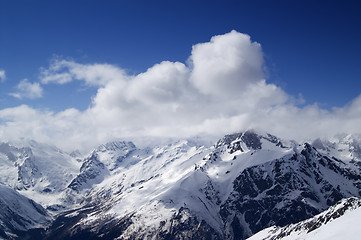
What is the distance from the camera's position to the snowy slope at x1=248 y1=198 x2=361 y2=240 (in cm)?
8075

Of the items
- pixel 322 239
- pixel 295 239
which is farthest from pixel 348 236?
pixel 295 239

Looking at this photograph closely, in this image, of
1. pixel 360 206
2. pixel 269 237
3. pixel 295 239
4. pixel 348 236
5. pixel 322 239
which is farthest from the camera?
pixel 269 237

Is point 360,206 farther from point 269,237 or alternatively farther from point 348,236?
point 269,237

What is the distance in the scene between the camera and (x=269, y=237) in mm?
179375

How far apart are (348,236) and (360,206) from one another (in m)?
45.3

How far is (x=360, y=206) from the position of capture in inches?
4459

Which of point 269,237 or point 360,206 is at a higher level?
point 360,206

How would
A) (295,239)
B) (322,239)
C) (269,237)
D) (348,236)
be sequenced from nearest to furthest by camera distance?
(348,236) → (322,239) → (295,239) → (269,237)

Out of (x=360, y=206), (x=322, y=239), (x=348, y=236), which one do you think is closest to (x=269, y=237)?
(x=360, y=206)

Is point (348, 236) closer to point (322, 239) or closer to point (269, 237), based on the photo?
point (322, 239)

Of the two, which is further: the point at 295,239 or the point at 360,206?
the point at 295,239

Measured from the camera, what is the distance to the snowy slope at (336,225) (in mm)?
80750

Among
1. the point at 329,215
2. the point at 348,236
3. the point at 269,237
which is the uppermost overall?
the point at 348,236

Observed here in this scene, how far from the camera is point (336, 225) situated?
99.9m
